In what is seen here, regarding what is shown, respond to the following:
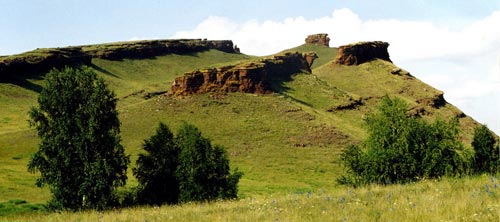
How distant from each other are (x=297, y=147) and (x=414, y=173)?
53.0 metres

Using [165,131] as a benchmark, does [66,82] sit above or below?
above


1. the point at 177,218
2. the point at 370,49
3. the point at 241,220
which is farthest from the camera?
the point at 370,49

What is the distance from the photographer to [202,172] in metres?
33.3

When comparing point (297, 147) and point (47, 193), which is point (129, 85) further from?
point (47, 193)

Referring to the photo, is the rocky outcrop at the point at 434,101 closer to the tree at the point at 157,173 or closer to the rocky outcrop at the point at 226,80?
the rocky outcrop at the point at 226,80

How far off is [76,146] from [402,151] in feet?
82.2

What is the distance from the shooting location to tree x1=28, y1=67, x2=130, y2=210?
2916 centimetres

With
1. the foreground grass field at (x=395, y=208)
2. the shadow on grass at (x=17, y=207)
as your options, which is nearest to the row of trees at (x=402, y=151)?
the shadow on grass at (x=17, y=207)

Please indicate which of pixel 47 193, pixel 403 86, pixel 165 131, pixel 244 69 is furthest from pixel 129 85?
pixel 165 131

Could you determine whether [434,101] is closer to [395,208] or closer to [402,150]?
[402,150]

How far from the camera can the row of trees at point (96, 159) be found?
96.1ft

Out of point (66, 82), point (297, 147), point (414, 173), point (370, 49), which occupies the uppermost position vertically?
point (370, 49)

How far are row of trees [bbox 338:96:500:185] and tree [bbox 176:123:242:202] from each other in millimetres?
10610

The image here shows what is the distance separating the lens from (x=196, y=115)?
96438 millimetres
